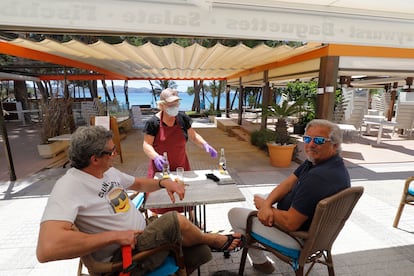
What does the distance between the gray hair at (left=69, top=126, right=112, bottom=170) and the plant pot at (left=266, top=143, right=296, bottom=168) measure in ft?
13.3

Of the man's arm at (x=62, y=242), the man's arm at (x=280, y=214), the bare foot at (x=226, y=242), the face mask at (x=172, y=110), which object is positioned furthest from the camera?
the face mask at (x=172, y=110)

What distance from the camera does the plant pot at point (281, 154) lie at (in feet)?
16.0

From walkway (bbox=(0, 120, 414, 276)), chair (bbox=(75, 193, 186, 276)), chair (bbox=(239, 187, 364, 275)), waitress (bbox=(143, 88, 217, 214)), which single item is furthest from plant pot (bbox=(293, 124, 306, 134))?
chair (bbox=(75, 193, 186, 276))

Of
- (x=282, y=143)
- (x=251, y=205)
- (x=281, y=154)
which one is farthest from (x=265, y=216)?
(x=282, y=143)

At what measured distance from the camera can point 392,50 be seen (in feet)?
15.5

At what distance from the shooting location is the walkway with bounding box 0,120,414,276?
2160mm

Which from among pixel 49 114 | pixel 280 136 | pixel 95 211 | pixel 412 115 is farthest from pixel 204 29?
pixel 412 115

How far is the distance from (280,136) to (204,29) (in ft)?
11.8

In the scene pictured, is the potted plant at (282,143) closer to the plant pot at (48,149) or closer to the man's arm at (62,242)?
the man's arm at (62,242)

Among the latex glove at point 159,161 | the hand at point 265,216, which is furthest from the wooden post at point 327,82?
the latex glove at point 159,161

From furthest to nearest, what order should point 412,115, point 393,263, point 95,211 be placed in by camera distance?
point 412,115, point 393,263, point 95,211

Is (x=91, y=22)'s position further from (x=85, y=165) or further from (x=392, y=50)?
(x=392, y=50)

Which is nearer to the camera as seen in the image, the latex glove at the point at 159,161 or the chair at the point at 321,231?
the chair at the point at 321,231

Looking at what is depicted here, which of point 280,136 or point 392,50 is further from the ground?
point 392,50
